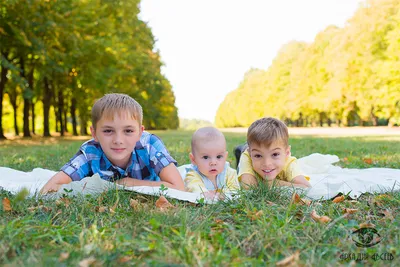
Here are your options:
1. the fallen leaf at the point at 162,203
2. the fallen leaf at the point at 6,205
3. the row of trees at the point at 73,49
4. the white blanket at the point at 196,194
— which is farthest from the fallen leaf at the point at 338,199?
the row of trees at the point at 73,49

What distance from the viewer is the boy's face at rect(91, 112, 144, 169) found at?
358cm

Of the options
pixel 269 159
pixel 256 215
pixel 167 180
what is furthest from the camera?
pixel 167 180

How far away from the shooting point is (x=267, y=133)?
3.69m

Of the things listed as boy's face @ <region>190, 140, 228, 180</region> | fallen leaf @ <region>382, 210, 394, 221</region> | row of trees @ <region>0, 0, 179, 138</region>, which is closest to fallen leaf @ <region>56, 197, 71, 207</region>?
boy's face @ <region>190, 140, 228, 180</region>

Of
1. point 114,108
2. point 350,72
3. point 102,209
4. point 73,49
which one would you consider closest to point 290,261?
point 102,209

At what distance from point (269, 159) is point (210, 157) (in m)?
0.61

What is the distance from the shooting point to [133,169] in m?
4.05

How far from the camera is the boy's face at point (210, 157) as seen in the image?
3.93 metres

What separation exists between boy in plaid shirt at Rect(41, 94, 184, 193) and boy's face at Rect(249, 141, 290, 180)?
0.80m

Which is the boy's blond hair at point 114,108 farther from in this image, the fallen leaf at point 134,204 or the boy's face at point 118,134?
the fallen leaf at point 134,204

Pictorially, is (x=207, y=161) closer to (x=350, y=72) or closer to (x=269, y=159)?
(x=269, y=159)

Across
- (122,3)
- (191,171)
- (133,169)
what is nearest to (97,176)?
(133,169)

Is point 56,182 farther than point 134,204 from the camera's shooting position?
Yes

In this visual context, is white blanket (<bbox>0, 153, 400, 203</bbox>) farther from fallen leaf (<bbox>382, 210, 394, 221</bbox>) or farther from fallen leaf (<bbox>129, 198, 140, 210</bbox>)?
fallen leaf (<bbox>382, 210, 394, 221</bbox>)
